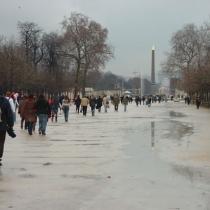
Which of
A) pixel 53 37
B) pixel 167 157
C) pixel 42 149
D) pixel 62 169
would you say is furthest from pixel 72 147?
pixel 53 37

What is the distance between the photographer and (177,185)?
11.2m

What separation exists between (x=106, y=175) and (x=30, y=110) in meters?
13.1

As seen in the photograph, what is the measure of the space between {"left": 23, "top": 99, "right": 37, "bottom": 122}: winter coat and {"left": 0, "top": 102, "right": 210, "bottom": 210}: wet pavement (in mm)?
3471

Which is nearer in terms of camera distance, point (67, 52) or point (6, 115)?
point (6, 115)

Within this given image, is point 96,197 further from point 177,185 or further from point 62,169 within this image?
point 62,169

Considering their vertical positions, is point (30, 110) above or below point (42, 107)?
below

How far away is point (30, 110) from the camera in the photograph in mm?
25266

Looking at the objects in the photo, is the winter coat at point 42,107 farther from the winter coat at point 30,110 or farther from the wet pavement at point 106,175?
the wet pavement at point 106,175

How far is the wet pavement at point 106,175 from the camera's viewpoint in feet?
31.6

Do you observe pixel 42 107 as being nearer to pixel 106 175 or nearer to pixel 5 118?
pixel 5 118

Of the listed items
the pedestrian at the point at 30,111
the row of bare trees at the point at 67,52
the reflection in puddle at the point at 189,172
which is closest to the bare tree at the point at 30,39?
the row of bare trees at the point at 67,52

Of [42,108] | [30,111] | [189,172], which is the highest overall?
[42,108]

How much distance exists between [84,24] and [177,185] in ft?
318

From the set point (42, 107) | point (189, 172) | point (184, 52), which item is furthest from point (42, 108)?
point (184, 52)
